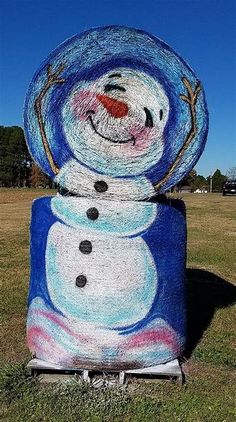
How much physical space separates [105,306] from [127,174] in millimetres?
1089

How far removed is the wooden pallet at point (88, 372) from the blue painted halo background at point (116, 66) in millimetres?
1506

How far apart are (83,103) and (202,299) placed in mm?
4044

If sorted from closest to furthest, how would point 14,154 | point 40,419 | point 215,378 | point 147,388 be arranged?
point 40,419, point 147,388, point 215,378, point 14,154

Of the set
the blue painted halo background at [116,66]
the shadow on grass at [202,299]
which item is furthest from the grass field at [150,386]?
the blue painted halo background at [116,66]

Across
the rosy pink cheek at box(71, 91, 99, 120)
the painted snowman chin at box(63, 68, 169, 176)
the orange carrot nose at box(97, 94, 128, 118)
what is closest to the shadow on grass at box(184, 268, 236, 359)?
the painted snowman chin at box(63, 68, 169, 176)

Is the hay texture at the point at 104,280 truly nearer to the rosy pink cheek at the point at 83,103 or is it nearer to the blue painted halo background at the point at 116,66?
the blue painted halo background at the point at 116,66

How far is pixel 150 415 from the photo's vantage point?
4012 millimetres

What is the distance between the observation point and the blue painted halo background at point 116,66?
4.55m

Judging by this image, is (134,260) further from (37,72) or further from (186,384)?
(37,72)

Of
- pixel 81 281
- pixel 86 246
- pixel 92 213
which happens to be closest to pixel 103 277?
pixel 81 281

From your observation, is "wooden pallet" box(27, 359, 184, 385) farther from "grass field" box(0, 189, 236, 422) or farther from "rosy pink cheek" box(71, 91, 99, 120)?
"rosy pink cheek" box(71, 91, 99, 120)

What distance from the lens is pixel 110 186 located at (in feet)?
15.3

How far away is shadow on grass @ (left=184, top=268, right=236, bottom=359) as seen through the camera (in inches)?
241

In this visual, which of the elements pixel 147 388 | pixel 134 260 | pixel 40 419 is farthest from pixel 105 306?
pixel 40 419
